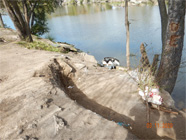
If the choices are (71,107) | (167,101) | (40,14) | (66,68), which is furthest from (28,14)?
A: (167,101)

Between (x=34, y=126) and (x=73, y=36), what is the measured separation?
14.5 meters

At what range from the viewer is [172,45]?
3457mm

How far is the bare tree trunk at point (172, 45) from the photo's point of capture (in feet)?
10.4

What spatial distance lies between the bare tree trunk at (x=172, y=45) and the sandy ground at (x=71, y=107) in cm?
100

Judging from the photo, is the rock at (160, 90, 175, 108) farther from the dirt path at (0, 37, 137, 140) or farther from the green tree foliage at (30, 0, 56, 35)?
the green tree foliage at (30, 0, 56, 35)

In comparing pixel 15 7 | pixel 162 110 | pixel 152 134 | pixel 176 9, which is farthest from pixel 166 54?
pixel 15 7

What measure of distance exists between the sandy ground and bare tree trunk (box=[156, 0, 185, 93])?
1.00 meters

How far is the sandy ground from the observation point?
189 cm

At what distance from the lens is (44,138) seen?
1747mm

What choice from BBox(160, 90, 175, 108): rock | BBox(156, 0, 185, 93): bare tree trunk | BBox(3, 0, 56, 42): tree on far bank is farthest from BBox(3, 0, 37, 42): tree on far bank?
BBox(160, 90, 175, 108): rock

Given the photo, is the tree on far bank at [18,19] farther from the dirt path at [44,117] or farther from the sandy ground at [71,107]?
the dirt path at [44,117]

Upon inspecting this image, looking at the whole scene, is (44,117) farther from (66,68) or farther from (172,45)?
(172,45)

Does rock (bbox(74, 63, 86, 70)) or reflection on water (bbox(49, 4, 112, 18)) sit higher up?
reflection on water (bbox(49, 4, 112, 18))
